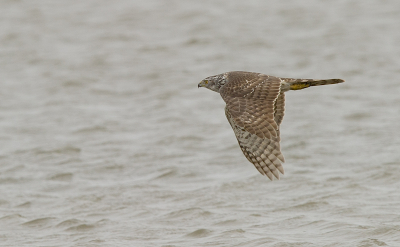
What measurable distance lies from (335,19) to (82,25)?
6.77m

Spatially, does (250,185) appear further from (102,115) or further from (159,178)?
(102,115)

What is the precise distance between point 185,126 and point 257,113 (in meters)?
6.36

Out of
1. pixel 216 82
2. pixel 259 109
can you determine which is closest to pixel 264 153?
pixel 259 109

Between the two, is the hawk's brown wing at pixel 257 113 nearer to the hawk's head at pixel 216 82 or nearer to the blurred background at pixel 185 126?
the hawk's head at pixel 216 82

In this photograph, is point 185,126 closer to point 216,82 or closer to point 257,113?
point 216,82

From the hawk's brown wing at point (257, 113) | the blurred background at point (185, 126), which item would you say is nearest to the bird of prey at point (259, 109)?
the hawk's brown wing at point (257, 113)

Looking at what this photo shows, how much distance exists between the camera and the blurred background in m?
9.58

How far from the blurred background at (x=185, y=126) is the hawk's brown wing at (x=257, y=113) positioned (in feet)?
3.64

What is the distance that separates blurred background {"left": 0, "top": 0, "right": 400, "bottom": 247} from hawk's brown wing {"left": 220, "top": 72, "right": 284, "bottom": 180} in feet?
3.64

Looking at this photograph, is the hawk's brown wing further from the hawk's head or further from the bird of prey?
the hawk's head

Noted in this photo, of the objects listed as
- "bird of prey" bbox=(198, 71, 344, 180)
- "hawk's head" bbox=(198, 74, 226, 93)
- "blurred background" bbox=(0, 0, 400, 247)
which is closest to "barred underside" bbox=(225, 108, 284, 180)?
"bird of prey" bbox=(198, 71, 344, 180)

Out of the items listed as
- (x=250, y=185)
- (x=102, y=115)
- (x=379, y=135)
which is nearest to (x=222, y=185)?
(x=250, y=185)

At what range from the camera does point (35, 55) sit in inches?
724

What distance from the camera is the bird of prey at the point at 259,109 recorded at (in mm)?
7406
